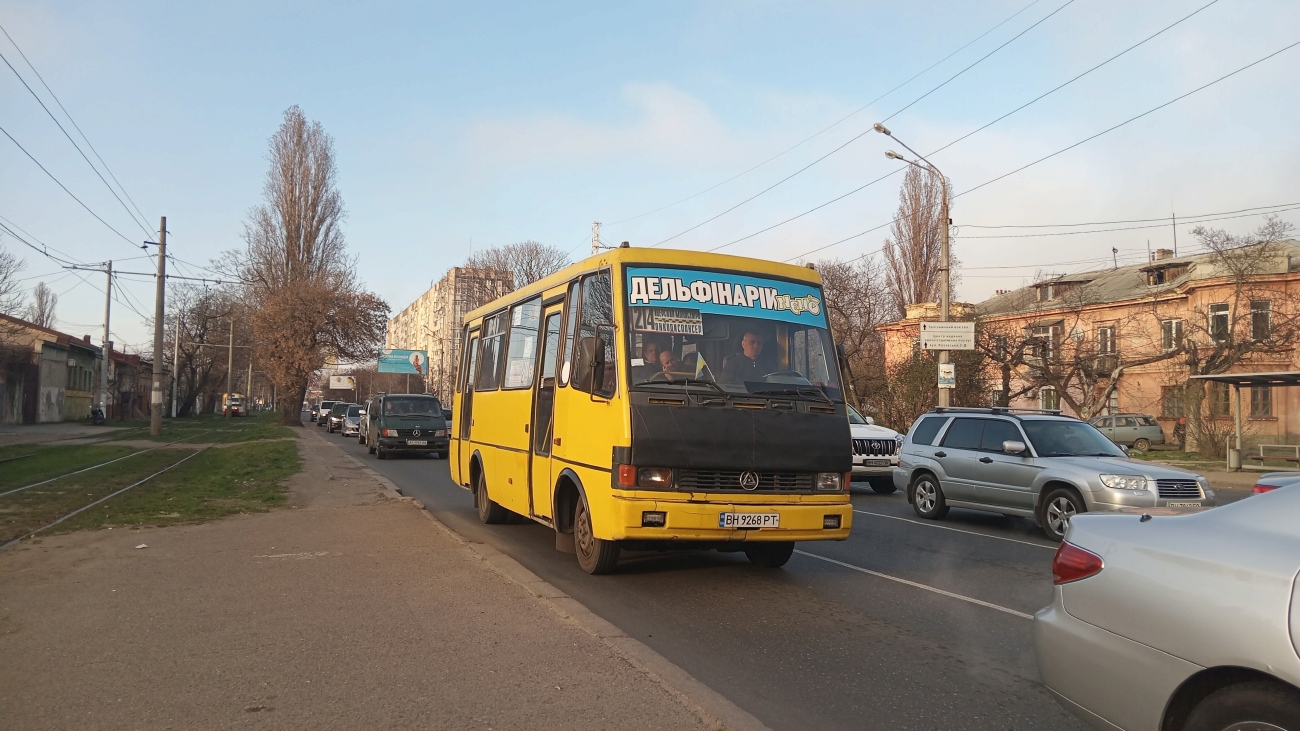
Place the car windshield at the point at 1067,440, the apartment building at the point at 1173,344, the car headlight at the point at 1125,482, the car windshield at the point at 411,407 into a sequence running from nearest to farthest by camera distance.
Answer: the car headlight at the point at 1125,482, the car windshield at the point at 1067,440, the car windshield at the point at 411,407, the apartment building at the point at 1173,344

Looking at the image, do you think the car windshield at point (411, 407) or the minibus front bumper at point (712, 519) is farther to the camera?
the car windshield at point (411, 407)

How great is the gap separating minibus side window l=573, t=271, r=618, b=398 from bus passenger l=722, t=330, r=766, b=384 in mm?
986

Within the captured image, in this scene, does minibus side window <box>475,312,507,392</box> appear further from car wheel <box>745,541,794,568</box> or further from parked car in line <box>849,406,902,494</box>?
parked car in line <box>849,406,902,494</box>

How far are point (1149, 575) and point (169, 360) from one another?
263 ft

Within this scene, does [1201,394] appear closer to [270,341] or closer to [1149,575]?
[1149,575]

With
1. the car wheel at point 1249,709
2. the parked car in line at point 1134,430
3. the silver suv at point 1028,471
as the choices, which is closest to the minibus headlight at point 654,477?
the car wheel at point 1249,709

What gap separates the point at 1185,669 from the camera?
3.13m

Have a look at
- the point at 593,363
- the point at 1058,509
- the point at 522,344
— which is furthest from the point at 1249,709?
the point at 1058,509

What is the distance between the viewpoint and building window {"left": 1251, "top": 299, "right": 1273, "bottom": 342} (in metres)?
33.9

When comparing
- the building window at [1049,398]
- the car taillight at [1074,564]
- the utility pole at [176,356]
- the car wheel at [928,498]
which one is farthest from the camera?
the utility pole at [176,356]

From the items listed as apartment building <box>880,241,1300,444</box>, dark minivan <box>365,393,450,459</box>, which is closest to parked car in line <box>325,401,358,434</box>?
dark minivan <box>365,393,450,459</box>

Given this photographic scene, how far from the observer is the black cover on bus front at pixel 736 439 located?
7035mm

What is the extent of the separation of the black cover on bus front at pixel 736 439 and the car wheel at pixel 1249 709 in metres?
4.27

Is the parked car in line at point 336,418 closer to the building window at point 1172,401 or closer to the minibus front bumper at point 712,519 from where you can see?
the building window at point 1172,401
